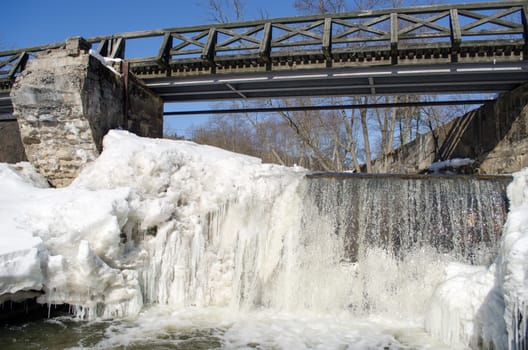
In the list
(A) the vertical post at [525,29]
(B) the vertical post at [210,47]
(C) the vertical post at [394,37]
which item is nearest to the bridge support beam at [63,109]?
(B) the vertical post at [210,47]

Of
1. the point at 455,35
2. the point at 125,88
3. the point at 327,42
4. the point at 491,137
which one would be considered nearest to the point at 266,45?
the point at 327,42

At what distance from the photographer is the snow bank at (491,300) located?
387 cm

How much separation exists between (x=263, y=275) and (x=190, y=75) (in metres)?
5.65

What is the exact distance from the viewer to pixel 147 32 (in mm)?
10461

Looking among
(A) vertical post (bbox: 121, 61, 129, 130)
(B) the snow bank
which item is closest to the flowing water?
(B) the snow bank

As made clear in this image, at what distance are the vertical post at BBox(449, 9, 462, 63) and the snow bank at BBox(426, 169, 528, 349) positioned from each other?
345 centimetres

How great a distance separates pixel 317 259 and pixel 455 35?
537cm

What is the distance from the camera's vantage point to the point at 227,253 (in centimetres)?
715

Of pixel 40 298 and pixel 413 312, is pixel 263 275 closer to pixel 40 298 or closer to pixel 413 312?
pixel 413 312

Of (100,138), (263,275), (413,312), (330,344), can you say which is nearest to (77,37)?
(100,138)

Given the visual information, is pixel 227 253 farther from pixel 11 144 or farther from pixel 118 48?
pixel 11 144

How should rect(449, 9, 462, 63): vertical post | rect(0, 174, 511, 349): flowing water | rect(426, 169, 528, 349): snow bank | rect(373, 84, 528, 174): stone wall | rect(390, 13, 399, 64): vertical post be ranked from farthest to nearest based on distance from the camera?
rect(373, 84, 528, 174): stone wall < rect(390, 13, 399, 64): vertical post < rect(449, 9, 462, 63): vertical post < rect(0, 174, 511, 349): flowing water < rect(426, 169, 528, 349): snow bank

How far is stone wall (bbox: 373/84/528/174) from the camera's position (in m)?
9.33

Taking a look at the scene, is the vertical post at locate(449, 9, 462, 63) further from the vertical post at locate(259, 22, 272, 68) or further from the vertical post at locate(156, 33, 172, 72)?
the vertical post at locate(156, 33, 172, 72)
